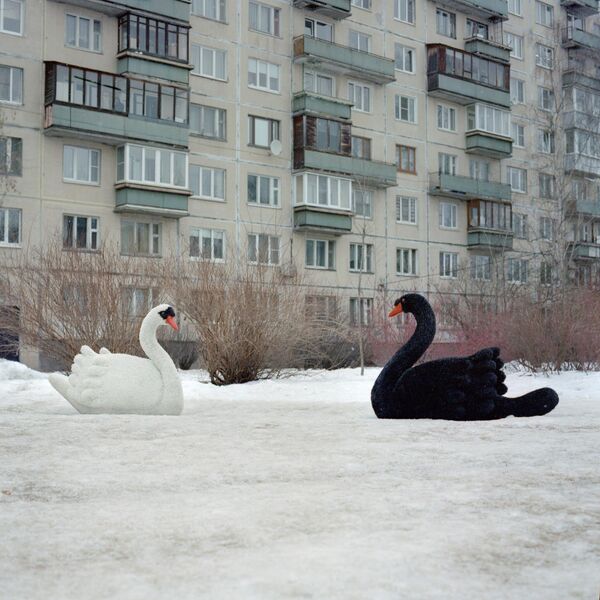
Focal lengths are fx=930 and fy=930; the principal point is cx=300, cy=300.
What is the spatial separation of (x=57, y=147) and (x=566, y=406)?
2463cm

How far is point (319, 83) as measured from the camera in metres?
42.3

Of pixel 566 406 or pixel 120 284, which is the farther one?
pixel 120 284

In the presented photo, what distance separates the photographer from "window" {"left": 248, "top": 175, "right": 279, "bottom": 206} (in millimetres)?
39656

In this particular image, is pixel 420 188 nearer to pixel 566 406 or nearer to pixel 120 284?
pixel 120 284

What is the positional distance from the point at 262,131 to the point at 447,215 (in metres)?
12.4

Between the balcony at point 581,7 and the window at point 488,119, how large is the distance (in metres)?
9.21

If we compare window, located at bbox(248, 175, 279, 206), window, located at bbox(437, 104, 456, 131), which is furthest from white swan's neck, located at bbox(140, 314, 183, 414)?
window, located at bbox(437, 104, 456, 131)

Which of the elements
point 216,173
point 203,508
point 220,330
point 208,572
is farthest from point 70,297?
point 216,173

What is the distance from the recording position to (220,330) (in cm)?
1861

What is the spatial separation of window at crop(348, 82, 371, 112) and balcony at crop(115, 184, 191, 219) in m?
11.5

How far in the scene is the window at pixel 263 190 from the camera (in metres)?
39.7

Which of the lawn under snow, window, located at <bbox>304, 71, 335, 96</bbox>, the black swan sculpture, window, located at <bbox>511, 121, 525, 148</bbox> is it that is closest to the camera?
the lawn under snow

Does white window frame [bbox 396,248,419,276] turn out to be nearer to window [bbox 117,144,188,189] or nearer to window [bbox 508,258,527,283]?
window [bbox 508,258,527,283]

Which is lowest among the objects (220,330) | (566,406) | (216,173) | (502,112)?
(566,406)
